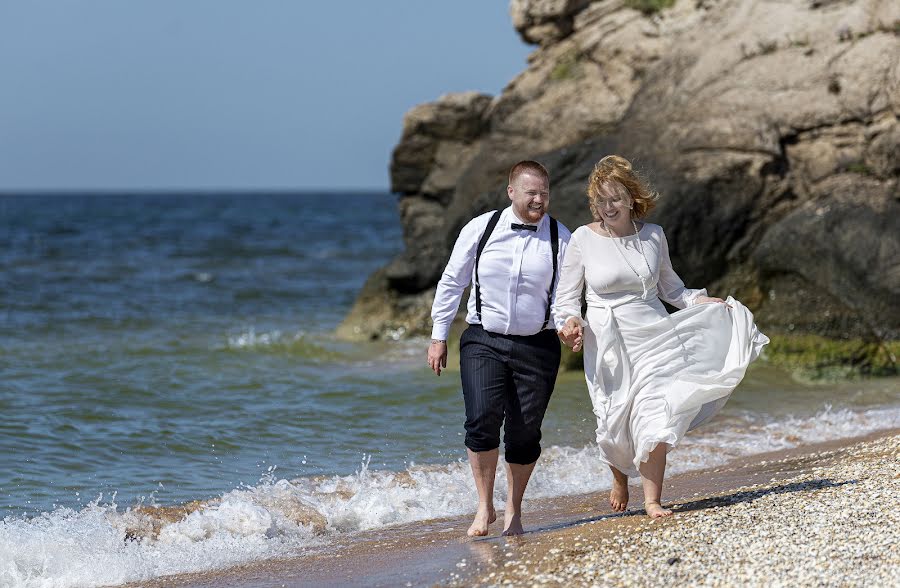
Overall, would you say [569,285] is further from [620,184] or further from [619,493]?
[619,493]

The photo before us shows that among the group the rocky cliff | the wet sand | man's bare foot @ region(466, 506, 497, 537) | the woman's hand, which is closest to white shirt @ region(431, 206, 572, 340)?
the woman's hand

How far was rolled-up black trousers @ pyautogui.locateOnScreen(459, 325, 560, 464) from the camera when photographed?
596 centimetres

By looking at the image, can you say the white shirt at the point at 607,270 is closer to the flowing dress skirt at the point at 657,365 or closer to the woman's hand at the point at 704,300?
the flowing dress skirt at the point at 657,365

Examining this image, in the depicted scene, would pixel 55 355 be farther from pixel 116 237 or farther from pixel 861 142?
pixel 116 237

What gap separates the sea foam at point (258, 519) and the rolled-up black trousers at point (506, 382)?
1416 mm

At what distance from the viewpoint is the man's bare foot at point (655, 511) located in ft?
A: 19.5

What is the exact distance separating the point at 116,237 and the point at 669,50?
32657mm

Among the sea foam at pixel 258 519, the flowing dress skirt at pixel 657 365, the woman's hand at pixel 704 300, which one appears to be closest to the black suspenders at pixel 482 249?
the flowing dress skirt at pixel 657 365

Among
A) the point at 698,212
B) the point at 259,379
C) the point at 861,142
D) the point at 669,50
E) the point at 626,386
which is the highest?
the point at 669,50

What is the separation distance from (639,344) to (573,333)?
426 mm

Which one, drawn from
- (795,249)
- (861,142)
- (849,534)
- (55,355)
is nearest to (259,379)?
(55,355)

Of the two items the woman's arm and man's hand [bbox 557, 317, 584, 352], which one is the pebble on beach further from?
the woman's arm

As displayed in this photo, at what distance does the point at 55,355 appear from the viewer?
14820mm

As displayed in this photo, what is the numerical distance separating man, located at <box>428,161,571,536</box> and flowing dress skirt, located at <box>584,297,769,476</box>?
0.28m
